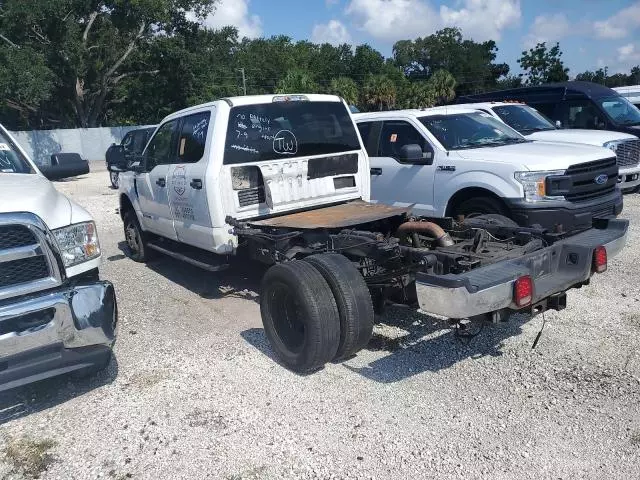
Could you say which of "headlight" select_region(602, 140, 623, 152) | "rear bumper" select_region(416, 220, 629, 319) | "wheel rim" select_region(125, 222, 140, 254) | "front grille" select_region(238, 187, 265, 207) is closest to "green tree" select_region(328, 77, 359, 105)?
"headlight" select_region(602, 140, 623, 152)

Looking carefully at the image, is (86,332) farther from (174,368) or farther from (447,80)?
(447,80)

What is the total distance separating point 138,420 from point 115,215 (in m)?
9.95

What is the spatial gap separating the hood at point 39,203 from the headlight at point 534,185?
15.2 ft

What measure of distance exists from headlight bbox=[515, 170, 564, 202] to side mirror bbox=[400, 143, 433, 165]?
4.33ft

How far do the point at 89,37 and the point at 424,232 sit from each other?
33.2m

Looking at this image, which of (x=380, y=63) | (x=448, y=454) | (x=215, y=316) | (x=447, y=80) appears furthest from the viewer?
(x=380, y=63)

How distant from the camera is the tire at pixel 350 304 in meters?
4.35

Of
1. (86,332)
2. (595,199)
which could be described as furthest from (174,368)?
(595,199)

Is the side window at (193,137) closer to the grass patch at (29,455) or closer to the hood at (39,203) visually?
the hood at (39,203)

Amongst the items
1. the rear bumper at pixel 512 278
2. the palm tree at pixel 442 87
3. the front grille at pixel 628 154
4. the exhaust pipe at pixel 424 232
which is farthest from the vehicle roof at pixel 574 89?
the palm tree at pixel 442 87

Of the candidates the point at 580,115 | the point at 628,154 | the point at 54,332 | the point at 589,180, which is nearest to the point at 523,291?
the point at 54,332

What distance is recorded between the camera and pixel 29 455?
3658 mm

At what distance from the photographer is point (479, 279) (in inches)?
152

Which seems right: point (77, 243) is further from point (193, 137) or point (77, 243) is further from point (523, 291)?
point (523, 291)
